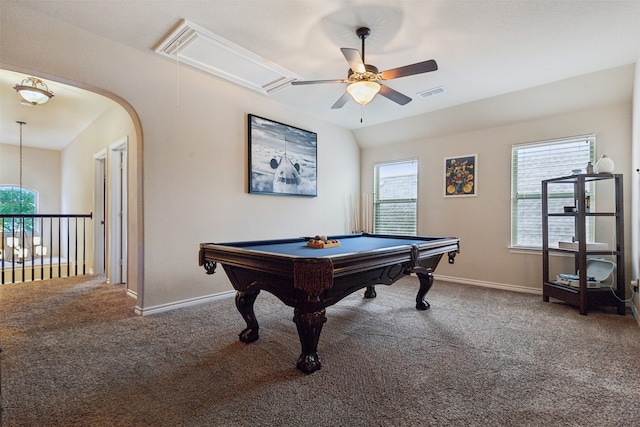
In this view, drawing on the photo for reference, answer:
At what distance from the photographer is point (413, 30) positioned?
2.70m

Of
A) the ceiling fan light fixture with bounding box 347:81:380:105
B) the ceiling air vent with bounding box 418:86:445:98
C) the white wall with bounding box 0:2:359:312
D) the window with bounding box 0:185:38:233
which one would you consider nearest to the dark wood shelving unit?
the ceiling air vent with bounding box 418:86:445:98

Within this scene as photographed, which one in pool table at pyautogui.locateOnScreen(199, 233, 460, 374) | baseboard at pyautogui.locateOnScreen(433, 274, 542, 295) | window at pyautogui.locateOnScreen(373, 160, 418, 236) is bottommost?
baseboard at pyautogui.locateOnScreen(433, 274, 542, 295)

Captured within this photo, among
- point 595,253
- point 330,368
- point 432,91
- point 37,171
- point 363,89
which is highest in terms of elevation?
point 432,91

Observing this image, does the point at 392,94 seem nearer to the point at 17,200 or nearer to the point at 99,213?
the point at 99,213

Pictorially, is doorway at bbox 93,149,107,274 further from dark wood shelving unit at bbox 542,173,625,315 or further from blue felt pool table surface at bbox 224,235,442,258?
dark wood shelving unit at bbox 542,173,625,315

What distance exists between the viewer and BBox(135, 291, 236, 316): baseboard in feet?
10.4

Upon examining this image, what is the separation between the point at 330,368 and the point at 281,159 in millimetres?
3017

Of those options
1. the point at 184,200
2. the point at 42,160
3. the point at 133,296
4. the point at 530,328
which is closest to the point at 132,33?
the point at 184,200

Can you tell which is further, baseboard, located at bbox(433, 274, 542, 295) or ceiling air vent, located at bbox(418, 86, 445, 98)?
baseboard, located at bbox(433, 274, 542, 295)

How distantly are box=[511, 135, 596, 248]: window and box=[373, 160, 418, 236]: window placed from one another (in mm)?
1460

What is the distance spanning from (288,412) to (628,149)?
4494mm

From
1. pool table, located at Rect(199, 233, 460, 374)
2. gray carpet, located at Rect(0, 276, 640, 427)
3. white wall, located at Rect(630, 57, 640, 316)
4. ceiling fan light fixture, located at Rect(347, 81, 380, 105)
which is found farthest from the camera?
white wall, located at Rect(630, 57, 640, 316)

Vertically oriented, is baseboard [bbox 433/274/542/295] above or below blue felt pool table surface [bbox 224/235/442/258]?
below

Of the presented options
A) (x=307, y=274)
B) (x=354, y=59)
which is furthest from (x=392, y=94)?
(x=307, y=274)
